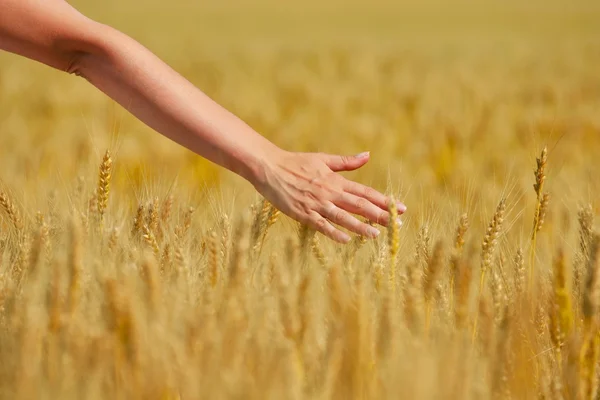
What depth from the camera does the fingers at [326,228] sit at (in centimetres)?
148

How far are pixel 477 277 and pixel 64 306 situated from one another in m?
0.69

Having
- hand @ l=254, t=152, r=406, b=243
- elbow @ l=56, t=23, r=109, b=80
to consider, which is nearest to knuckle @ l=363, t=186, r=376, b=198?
hand @ l=254, t=152, r=406, b=243

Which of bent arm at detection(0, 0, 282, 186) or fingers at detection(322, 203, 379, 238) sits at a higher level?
bent arm at detection(0, 0, 282, 186)

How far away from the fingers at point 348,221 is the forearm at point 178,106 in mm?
148

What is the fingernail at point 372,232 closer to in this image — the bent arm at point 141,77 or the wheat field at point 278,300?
the wheat field at point 278,300

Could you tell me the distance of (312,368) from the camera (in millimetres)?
972

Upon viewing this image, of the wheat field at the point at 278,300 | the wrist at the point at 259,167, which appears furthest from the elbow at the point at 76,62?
the wrist at the point at 259,167

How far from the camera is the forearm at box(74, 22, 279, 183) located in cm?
152

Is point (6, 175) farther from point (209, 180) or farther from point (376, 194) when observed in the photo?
point (376, 194)

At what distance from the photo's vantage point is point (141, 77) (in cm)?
153

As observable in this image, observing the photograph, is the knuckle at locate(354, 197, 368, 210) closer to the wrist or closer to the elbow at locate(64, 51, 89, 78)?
the wrist

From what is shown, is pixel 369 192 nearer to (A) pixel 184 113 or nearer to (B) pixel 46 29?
(A) pixel 184 113

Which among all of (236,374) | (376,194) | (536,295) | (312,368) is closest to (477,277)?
(536,295)

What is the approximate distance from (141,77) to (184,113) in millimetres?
103
